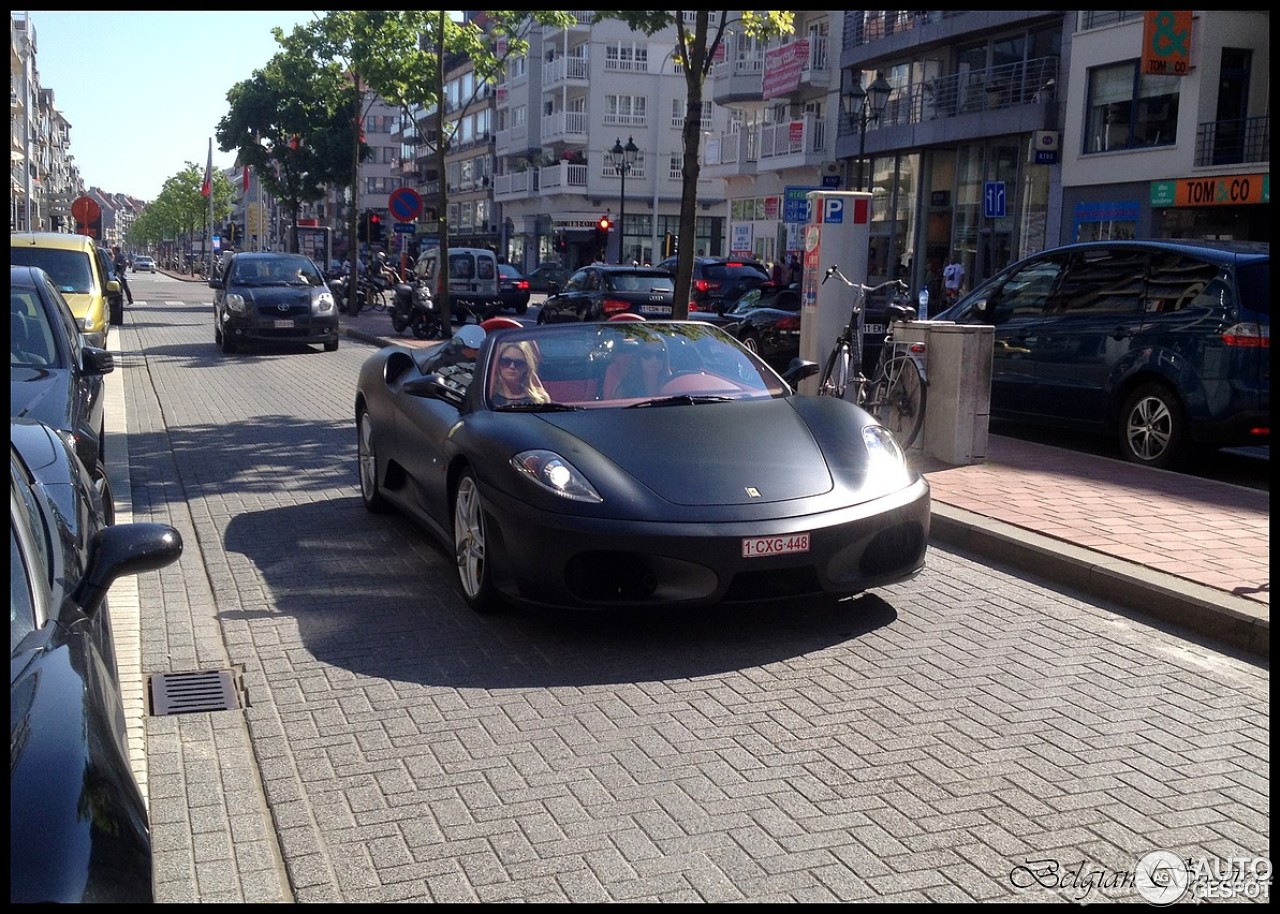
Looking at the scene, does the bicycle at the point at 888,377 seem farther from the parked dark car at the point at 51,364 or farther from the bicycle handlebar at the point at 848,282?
the parked dark car at the point at 51,364

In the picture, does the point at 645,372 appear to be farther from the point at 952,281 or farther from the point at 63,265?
the point at 952,281

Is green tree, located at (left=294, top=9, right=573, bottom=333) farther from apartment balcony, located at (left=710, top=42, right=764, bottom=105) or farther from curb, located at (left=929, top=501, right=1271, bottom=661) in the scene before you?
curb, located at (left=929, top=501, right=1271, bottom=661)

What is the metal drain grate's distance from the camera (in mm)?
5023

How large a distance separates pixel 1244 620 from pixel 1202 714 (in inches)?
40.7

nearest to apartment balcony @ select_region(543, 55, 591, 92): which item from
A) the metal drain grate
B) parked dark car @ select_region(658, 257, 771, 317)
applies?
parked dark car @ select_region(658, 257, 771, 317)

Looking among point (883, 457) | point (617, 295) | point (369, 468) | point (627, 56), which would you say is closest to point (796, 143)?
point (627, 56)

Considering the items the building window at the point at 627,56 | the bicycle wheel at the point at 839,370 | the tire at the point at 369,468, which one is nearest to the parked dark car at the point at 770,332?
the bicycle wheel at the point at 839,370

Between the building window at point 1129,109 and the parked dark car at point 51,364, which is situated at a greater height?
the building window at point 1129,109

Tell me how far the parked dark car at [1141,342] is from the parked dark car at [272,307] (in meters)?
13.9

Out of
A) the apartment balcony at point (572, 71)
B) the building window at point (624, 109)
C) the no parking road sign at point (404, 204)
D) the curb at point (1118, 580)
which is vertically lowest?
the curb at point (1118, 580)

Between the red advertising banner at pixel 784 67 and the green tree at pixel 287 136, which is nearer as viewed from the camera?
the red advertising banner at pixel 784 67

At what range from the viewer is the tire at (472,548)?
20.1ft

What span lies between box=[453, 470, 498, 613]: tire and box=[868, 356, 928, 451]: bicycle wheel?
4.92 m

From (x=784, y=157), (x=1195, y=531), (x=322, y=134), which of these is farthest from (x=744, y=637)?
(x=322, y=134)
